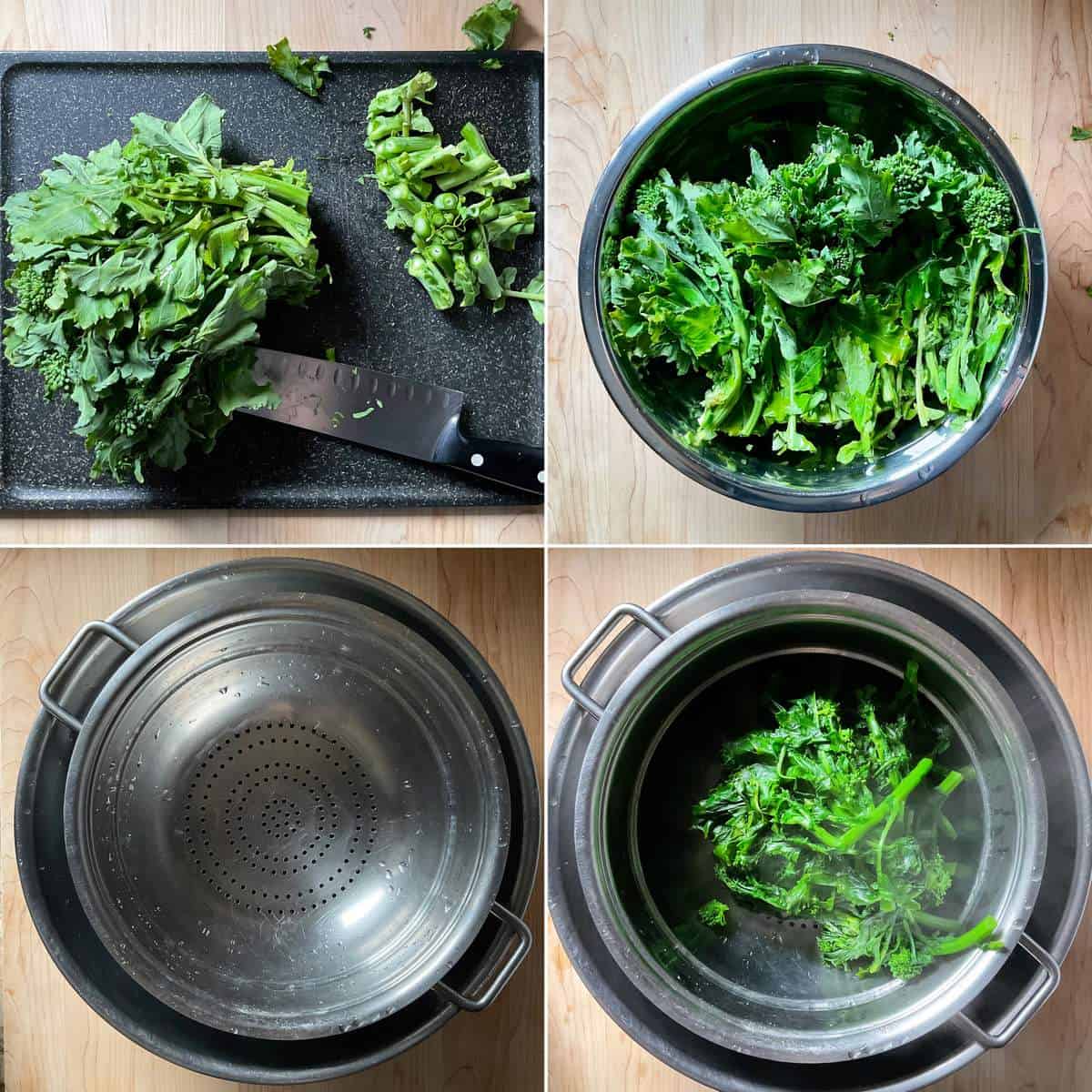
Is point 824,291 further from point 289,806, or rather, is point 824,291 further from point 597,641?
point 289,806

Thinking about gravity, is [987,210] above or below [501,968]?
above

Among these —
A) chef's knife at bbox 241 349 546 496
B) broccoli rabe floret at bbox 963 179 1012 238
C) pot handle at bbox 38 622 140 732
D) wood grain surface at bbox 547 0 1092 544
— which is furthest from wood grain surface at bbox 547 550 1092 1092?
pot handle at bbox 38 622 140 732

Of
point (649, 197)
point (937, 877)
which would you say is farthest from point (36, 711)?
point (937, 877)

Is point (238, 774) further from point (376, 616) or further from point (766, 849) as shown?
point (766, 849)

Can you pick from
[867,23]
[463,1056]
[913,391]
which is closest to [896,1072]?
[463,1056]

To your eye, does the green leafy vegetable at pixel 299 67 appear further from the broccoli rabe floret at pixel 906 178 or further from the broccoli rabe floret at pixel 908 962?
the broccoli rabe floret at pixel 908 962
